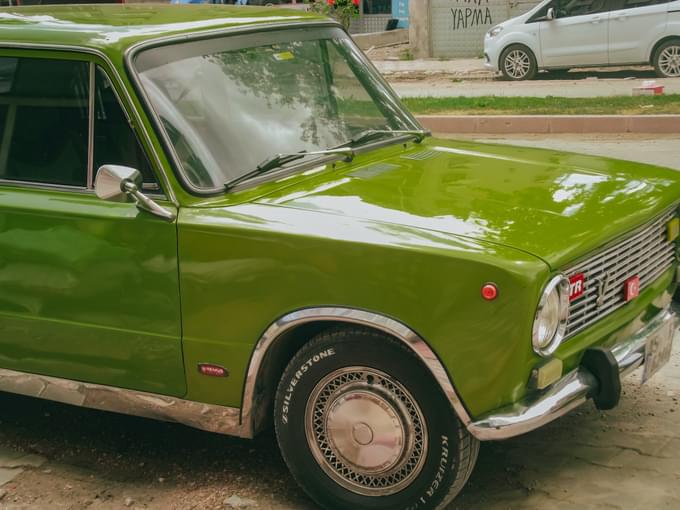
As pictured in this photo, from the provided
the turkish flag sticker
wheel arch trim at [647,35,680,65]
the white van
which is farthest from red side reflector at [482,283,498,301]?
wheel arch trim at [647,35,680,65]

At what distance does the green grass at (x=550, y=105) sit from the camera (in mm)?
14023

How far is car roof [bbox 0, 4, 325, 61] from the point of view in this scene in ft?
14.9

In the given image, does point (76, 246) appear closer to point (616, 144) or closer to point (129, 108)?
point (129, 108)

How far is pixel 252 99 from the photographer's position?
466 cm

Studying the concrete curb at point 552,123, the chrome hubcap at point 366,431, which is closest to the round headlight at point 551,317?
the chrome hubcap at point 366,431

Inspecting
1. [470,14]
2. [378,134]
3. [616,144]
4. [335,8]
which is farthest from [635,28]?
[378,134]

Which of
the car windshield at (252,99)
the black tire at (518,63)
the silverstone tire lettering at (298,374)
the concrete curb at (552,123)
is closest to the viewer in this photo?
the silverstone tire lettering at (298,374)

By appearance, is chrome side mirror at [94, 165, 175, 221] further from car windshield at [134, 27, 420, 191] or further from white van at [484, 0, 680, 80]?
white van at [484, 0, 680, 80]

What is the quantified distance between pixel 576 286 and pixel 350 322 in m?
0.78

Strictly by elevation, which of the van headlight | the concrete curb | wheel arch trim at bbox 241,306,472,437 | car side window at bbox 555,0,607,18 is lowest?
wheel arch trim at bbox 241,306,472,437

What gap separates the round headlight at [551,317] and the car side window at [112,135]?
1.57 meters

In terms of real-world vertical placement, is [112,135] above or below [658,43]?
below

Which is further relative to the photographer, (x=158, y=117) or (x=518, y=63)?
(x=518, y=63)

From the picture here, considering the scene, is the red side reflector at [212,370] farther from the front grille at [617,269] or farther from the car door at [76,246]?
the front grille at [617,269]
